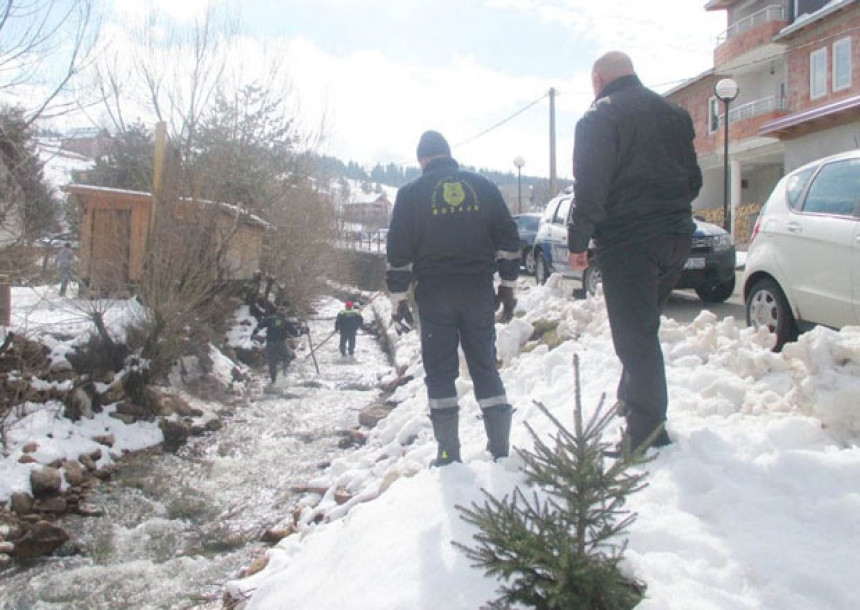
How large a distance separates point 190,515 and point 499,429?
464cm

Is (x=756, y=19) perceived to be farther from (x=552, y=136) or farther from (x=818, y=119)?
(x=818, y=119)

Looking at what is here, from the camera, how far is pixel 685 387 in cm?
436

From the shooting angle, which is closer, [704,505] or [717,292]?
[704,505]

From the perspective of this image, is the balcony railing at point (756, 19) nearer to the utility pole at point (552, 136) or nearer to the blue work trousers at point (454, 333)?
the utility pole at point (552, 136)

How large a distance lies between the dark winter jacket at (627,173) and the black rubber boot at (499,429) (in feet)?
3.32

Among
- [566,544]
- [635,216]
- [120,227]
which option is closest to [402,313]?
[635,216]

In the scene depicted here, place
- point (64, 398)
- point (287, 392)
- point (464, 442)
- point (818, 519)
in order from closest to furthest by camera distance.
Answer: point (818, 519), point (464, 442), point (64, 398), point (287, 392)

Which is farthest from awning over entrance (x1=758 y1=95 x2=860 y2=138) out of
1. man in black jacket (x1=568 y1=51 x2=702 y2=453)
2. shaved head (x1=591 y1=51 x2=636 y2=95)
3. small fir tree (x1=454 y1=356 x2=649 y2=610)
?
small fir tree (x1=454 y1=356 x2=649 y2=610)

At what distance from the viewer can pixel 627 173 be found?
3.41 meters

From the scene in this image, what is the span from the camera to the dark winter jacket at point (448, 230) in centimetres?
386

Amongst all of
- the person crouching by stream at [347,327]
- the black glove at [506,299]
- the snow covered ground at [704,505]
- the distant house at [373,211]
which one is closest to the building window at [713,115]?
the person crouching by stream at [347,327]

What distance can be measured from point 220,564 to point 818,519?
480cm

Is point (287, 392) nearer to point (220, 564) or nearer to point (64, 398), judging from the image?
point (64, 398)

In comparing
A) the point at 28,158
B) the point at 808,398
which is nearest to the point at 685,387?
the point at 808,398
